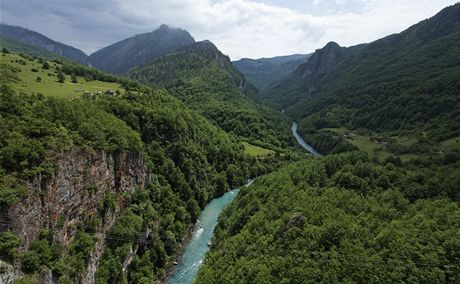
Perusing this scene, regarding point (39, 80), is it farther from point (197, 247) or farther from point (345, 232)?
point (345, 232)

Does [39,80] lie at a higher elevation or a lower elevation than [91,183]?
higher

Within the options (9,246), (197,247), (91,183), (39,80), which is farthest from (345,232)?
(39,80)

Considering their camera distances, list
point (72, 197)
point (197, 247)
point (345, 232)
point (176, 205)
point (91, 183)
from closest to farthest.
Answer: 1. point (72, 197)
2. point (91, 183)
3. point (345, 232)
4. point (197, 247)
5. point (176, 205)

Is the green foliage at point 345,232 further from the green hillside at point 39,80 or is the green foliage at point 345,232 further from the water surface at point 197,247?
the green hillside at point 39,80

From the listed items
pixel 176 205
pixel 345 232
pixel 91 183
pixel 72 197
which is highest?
pixel 91 183

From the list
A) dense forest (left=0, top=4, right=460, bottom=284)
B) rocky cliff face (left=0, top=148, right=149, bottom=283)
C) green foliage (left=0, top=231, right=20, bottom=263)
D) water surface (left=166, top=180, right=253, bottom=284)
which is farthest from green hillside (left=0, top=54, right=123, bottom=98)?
green foliage (left=0, top=231, right=20, bottom=263)

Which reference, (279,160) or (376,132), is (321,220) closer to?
(279,160)

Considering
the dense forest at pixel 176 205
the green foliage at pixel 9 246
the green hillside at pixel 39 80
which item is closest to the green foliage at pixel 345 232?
the dense forest at pixel 176 205

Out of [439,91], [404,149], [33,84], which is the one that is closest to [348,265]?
[404,149]
